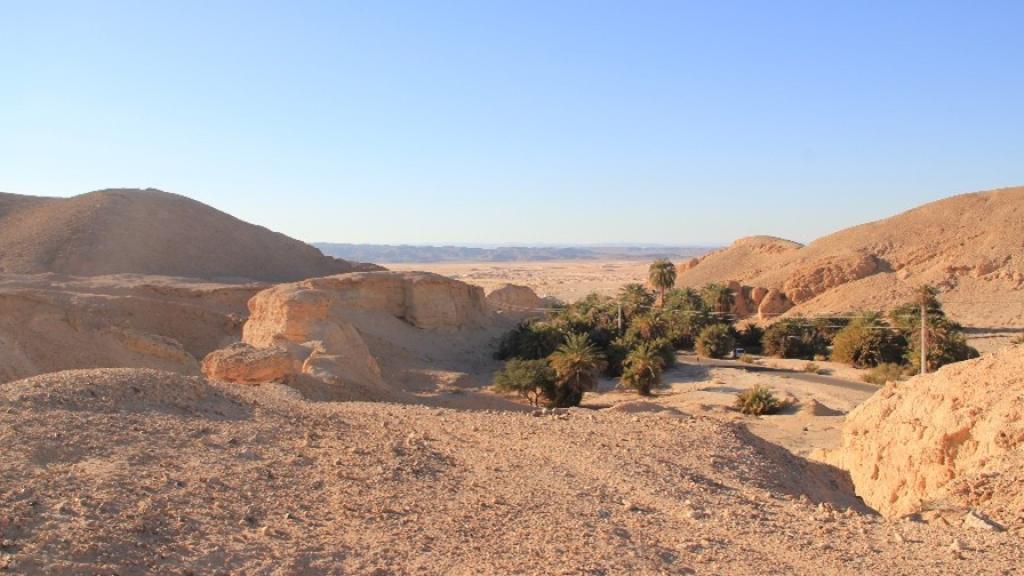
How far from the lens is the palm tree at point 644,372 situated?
27.6m

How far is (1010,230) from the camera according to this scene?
165ft

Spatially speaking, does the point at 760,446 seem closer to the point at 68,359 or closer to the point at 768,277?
the point at 68,359

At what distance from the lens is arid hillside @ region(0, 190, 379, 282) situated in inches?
1662

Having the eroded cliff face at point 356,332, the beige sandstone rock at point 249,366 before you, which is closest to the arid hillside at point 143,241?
the eroded cliff face at point 356,332

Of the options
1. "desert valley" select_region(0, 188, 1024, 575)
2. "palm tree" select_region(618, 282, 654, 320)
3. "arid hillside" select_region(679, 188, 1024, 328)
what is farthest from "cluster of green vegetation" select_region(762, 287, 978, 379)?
"desert valley" select_region(0, 188, 1024, 575)

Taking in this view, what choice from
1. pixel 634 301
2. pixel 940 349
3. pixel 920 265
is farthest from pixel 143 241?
pixel 920 265

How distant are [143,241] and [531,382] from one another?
94.4 ft

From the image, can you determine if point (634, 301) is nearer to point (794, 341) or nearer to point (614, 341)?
point (794, 341)

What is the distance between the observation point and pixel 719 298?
153 ft

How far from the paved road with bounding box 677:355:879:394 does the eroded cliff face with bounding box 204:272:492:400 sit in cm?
848

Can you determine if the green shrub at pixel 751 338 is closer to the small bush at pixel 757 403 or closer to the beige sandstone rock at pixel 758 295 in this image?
the beige sandstone rock at pixel 758 295

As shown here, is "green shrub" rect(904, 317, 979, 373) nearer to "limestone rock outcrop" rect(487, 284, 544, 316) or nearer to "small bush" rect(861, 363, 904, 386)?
"small bush" rect(861, 363, 904, 386)

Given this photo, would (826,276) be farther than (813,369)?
Yes

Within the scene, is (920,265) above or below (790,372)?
above
